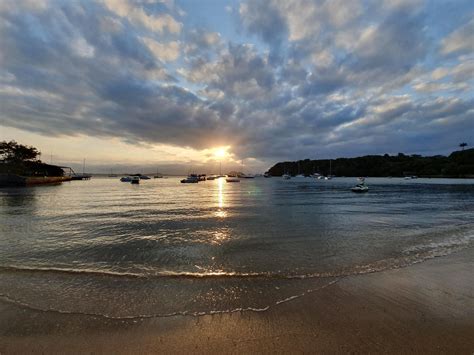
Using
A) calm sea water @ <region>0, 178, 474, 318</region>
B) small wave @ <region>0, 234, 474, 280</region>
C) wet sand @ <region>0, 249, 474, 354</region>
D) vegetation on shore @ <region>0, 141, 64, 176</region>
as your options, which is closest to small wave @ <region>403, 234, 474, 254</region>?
calm sea water @ <region>0, 178, 474, 318</region>

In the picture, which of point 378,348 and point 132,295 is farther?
point 132,295

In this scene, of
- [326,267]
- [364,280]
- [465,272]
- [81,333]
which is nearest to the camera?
[81,333]

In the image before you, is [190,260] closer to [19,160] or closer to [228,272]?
[228,272]

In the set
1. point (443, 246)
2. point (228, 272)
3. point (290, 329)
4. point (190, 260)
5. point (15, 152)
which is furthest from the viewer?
point (15, 152)

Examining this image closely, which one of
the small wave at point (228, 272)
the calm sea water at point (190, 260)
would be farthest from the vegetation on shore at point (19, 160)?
the small wave at point (228, 272)

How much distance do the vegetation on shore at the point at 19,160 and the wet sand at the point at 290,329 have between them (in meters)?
124

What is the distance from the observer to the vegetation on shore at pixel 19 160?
99.4 meters

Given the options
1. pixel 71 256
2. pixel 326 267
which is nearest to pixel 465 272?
pixel 326 267

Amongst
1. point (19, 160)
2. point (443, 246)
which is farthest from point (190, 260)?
point (19, 160)

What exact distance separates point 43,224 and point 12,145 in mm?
114695

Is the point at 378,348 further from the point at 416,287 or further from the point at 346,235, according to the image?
the point at 346,235

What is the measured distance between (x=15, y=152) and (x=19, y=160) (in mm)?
3723

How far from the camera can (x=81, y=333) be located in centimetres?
588

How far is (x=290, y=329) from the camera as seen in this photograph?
5.95 metres
